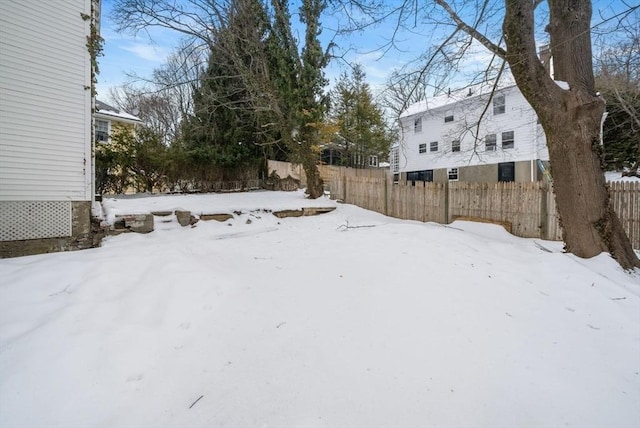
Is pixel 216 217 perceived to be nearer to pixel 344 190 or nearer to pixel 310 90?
pixel 344 190

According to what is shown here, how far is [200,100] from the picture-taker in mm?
13078

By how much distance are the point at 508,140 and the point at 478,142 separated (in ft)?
5.13

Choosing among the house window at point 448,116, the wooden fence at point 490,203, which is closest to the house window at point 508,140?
the house window at point 448,116

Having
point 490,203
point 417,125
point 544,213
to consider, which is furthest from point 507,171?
point 544,213

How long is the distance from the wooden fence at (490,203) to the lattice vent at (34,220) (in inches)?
287

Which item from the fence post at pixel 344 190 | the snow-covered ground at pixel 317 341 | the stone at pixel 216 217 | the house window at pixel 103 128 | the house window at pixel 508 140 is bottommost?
the snow-covered ground at pixel 317 341

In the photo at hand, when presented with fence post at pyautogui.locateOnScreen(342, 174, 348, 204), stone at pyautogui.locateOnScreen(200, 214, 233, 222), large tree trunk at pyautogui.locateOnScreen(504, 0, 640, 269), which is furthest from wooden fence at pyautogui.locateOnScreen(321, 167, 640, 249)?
stone at pyautogui.locateOnScreen(200, 214, 233, 222)

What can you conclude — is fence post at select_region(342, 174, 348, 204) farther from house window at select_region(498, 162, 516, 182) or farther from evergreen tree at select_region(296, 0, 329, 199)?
house window at select_region(498, 162, 516, 182)

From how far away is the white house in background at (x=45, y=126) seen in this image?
12.7ft

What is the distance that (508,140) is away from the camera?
1550cm

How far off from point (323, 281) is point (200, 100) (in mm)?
12446

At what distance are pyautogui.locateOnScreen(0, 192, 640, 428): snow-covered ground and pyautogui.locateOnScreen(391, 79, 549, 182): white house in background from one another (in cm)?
923

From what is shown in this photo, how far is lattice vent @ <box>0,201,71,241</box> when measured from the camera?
3.89m

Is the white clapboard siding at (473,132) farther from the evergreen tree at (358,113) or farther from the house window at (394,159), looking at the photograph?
the evergreen tree at (358,113)
